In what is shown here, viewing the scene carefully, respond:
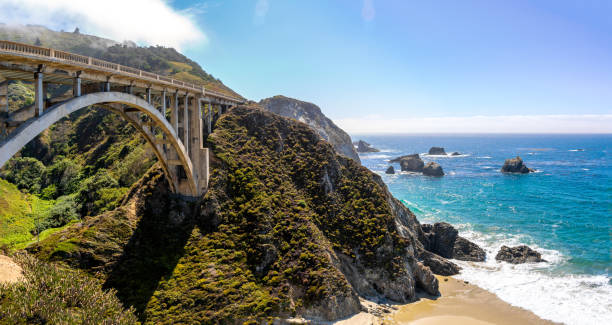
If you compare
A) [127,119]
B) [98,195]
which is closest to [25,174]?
[98,195]

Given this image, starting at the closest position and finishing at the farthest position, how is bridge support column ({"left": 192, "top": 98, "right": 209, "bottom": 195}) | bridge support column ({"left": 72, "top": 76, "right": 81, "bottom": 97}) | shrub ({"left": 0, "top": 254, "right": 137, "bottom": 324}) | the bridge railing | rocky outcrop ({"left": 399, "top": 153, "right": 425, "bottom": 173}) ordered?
Result: the bridge railing
shrub ({"left": 0, "top": 254, "right": 137, "bottom": 324})
bridge support column ({"left": 72, "top": 76, "right": 81, "bottom": 97})
bridge support column ({"left": 192, "top": 98, "right": 209, "bottom": 195})
rocky outcrop ({"left": 399, "top": 153, "right": 425, "bottom": 173})

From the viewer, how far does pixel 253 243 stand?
27.9 metres

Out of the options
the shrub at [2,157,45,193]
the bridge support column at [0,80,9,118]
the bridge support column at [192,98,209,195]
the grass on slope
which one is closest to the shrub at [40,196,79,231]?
the grass on slope

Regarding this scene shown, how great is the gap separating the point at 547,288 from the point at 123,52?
472ft

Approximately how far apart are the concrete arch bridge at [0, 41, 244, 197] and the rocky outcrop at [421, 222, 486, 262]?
3284 cm

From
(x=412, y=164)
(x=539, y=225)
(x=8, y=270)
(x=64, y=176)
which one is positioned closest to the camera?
(x=8, y=270)

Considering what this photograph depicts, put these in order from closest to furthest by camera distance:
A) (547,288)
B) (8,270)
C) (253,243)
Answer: (8,270) → (253,243) → (547,288)

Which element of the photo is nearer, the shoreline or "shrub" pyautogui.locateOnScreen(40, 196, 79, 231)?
the shoreline

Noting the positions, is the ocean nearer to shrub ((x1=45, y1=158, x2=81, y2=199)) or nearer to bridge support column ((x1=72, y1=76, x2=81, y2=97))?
bridge support column ((x1=72, y1=76, x2=81, y2=97))

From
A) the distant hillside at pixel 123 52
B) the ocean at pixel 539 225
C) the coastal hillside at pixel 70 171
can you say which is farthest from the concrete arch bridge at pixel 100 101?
the distant hillside at pixel 123 52

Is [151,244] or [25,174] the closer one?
[151,244]

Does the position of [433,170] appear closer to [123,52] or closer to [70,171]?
[70,171]

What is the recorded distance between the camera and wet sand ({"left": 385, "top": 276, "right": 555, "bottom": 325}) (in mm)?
27766

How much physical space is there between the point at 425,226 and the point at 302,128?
23.9 metres
